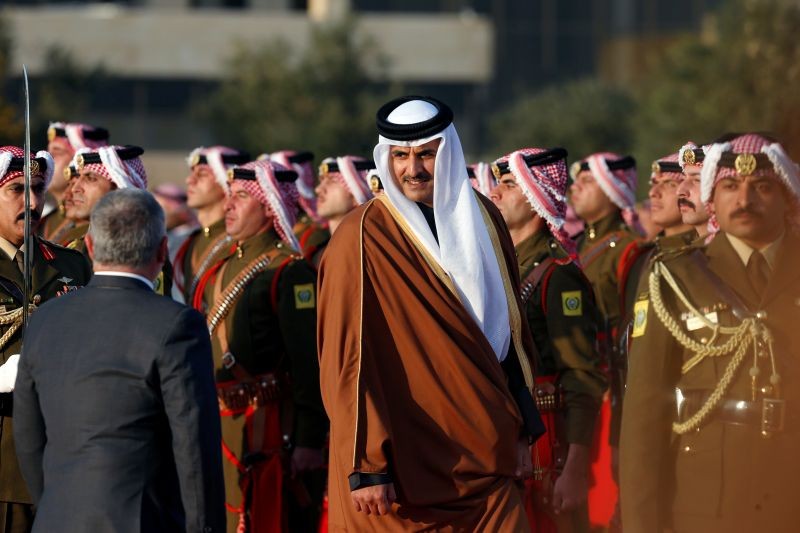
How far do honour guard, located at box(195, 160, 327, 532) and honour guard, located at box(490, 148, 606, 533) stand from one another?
1378 millimetres

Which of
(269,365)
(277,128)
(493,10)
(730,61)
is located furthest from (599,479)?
(493,10)

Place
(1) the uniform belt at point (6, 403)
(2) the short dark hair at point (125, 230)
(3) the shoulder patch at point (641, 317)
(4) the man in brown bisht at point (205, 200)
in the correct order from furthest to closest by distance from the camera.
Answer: (4) the man in brown bisht at point (205, 200), (1) the uniform belt at point (6, 403), (3) the shoulder patch at point (641, 317), (2) the short dark hair at point (125, 230)

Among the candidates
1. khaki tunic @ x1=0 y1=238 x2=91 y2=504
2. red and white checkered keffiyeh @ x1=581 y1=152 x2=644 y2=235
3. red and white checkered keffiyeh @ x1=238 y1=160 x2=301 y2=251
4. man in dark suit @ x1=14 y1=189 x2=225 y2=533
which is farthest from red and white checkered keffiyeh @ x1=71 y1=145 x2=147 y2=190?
Answer: man in dark suit @ x1=14 y1=189 x2=225 y2=533

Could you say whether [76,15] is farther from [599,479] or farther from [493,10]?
[599,479]

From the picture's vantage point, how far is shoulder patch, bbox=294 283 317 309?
10.2 metres

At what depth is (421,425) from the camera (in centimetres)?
720

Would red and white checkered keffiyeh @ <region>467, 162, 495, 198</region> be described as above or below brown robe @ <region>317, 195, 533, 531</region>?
above

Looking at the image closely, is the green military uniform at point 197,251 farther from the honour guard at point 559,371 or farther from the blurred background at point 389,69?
the blurred background at point 389,69

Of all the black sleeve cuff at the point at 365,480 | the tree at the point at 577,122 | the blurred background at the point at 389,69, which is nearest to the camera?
the black sleeve cuff at the point at 365,480

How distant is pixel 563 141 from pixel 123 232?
4955cm

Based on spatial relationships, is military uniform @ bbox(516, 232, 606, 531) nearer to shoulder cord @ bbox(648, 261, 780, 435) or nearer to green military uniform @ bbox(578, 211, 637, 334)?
shoulder cord @ bbox(648, 261, 780, 435)

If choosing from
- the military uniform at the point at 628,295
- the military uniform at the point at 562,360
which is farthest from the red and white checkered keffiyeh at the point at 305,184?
the military uniform at the point at 562,360

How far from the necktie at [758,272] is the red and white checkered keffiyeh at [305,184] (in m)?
7.49

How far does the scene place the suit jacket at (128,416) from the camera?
244 inches
